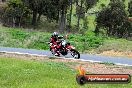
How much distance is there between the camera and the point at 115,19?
74.9 m

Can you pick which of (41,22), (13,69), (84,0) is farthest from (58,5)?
(13,69)

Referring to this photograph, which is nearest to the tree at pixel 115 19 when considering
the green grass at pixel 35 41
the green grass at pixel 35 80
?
the green grass at pixel 35 41

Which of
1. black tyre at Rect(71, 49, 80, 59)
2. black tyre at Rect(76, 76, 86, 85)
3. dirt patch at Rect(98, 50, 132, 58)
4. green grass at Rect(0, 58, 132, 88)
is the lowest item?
dirt patch at Rect(98, 50, 132, 58)

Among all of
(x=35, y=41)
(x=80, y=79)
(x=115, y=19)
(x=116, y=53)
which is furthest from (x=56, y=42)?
(x=115, y=19)

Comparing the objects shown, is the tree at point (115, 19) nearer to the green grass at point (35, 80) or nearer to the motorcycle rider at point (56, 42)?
the motorcycle rider at point (56, 42)

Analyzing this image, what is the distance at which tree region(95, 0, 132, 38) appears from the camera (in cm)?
7494

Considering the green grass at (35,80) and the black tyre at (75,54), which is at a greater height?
the green grass at (35,80)

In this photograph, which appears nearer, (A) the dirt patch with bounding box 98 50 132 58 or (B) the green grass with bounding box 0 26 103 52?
(A) the dirt patch with bounding box 98 50 132 58

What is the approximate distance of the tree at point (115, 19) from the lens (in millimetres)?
74938

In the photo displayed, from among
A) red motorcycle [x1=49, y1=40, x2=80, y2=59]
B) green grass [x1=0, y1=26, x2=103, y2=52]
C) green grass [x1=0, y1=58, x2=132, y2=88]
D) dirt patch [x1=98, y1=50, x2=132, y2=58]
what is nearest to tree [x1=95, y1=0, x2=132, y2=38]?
green grass [x1=0, y1=26, x2=103, y2=52]

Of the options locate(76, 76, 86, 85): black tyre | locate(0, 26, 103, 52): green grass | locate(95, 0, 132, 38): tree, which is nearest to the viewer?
locate(76, 76, 86, 85): black tyre

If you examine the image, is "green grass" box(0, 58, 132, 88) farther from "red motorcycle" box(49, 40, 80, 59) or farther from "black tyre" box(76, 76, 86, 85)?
"red motorcycle" box(49, 40, 80, 59)

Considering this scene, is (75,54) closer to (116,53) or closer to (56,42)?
(56,42)

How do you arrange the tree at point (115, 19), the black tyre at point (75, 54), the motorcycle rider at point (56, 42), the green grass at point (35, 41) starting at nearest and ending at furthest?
the black tyre at point (75, 54), the motorcycle rider at point (56, 42), the green grass at point (35, 41), the tree at point (115, 19)
